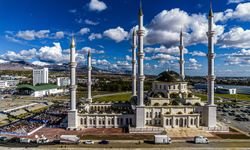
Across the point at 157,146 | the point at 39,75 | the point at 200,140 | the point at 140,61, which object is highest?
the point at 140,61

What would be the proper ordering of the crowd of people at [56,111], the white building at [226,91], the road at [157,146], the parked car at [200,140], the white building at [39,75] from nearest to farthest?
the road at [157,146] → the parked car at [200,140] → the crowd of people at [56,111] → the white building at [226,91] → the white building at [39,75]

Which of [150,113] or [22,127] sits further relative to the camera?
[150,113]

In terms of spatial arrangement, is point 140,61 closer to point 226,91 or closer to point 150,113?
point 150,113

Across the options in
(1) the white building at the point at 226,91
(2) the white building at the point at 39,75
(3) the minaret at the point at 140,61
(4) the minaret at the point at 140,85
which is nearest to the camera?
(4) the minaret at the point at 140,85

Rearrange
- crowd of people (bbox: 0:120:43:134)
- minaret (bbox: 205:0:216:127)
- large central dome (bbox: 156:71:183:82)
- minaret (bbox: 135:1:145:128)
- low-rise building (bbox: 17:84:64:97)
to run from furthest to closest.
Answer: low-rise building (bbox: 17:84:64:97) < large central dome (bbox: 156:71:183:82) < minaret (bbox: 205:0:216:127) < minaret (bbox: 135:1:145:128) < crowd of people (bbox: 0:120:43:134)

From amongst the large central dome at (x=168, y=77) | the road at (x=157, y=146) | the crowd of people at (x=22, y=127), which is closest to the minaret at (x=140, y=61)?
the large central dome at (x=168, y=77)

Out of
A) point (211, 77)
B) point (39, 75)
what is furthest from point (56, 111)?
point (39, 75)

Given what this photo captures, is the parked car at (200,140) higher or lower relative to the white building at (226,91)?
lower

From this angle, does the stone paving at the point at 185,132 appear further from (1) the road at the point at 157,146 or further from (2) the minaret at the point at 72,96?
(2) the minaret at the point at 72,96

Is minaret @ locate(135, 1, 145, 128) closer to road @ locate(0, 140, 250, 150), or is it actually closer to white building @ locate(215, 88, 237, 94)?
road @ locate(0, 140, 250, 150)

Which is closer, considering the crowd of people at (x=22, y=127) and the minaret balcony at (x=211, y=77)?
the crowd of people at (x=22, y=127)

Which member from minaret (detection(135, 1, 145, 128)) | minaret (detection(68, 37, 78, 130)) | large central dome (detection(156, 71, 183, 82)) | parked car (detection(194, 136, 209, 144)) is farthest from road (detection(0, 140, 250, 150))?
large central dome (detection(156, 71, 183, 82))
